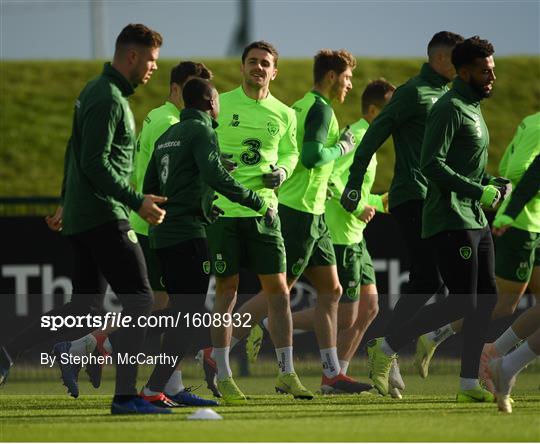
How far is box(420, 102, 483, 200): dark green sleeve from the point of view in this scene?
34.7 ft

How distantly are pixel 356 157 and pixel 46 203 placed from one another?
6274mm

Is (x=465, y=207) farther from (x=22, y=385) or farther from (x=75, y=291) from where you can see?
(x=22, y=385)

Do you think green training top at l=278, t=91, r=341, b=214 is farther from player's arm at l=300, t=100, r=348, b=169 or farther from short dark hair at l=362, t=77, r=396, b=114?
short dark hair at l=362, t=77, r=396, b=114

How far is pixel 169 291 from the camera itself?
10539mm

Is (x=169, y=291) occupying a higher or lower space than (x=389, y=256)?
higher

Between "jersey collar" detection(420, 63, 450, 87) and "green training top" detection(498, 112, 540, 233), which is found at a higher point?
"jersey collar" detection(420, 63, 450, 87)

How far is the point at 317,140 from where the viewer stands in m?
11.7

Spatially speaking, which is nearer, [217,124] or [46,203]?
[217,124]

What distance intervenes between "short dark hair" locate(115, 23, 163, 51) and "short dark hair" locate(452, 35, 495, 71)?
2.31 meters

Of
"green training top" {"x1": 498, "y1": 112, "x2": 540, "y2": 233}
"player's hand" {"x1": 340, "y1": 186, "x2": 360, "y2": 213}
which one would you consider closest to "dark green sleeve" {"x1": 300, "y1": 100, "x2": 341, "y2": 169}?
"player's hand" {"x1": 340, "y1": 186, "x2": 360, "y2": 213}

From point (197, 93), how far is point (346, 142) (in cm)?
168

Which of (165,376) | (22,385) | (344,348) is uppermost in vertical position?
(165,376)

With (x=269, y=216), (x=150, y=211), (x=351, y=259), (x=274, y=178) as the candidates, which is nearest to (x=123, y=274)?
(x=150, y=211)

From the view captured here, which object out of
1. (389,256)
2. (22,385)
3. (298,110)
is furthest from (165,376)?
(389,256)
